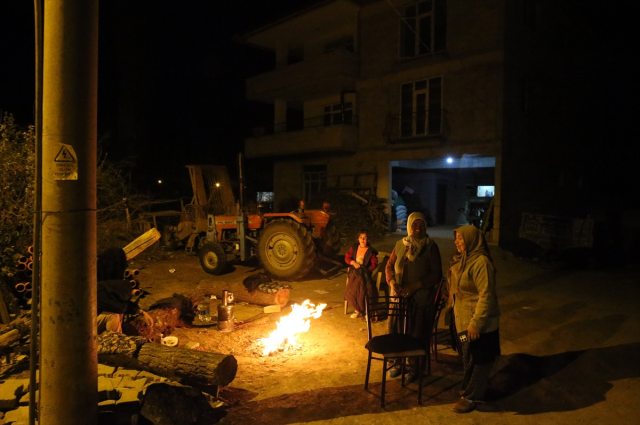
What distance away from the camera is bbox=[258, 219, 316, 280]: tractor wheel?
354 inches

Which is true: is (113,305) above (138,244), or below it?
below

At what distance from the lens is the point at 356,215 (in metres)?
15.8

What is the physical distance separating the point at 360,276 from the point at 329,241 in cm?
326

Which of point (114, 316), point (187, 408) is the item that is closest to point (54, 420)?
point (187, 408)

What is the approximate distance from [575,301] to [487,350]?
5074mm

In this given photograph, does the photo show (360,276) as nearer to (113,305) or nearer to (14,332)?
(113,305)

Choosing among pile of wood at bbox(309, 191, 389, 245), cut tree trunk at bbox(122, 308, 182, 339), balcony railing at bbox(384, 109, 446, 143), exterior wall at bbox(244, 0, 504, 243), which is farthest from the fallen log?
balcony railing at bbox(384, 109, 446, 143)

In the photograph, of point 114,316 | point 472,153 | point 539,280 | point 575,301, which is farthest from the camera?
point 472,153

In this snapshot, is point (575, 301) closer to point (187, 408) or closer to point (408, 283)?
point (408, 283)

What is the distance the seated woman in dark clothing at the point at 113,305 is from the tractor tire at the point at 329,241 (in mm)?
Result: 4589

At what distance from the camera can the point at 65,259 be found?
9.53ft

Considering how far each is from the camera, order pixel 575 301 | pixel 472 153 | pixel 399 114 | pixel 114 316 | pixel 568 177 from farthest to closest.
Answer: pixel 568 177 < pixel 399 114 < pixel 472 153 < pixel 575 301 < pixel 114 316

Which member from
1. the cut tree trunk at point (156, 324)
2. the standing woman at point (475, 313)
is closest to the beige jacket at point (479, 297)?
the standing woman at point (475, 313)

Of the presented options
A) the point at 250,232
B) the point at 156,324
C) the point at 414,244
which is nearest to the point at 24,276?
the point at 156,324
